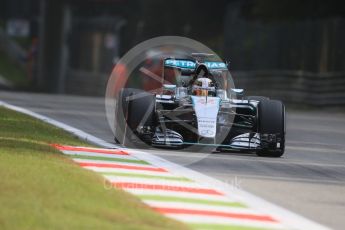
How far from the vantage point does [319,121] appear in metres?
25.9

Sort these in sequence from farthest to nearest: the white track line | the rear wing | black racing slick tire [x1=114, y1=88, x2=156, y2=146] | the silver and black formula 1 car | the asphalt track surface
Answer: the rear wing
black racing slick tire [x1=114, y1=88, x2=156, y2=146]
the silver and black formula 1 car
the asphalt track surface
the white track line

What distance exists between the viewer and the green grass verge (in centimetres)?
865

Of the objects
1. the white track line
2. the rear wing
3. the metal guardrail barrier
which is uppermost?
the rear wing

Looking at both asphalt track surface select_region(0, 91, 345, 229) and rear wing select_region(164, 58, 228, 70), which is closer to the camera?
asphalt track surface select_region(0, 91, 345, 229)

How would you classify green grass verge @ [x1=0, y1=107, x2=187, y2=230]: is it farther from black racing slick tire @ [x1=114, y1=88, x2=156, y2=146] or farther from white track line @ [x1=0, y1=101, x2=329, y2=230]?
black racing slick tire @ [x1=114, y1=88, x2=156, y2=146]

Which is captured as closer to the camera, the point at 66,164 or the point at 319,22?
the point at 66,164

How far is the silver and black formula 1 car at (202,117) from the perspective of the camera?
15.3 m

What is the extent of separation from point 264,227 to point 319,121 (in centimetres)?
1690

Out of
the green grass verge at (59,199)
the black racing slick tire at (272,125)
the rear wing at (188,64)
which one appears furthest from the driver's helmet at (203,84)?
the green grass verge at (59,199)

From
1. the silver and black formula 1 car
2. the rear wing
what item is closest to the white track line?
the silver and black formula 1 car

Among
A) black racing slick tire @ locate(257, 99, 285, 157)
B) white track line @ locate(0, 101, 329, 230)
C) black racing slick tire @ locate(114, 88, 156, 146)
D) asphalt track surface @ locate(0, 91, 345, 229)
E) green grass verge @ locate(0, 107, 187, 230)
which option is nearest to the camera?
green grass verge @ locate(0, 107, 187, 230)

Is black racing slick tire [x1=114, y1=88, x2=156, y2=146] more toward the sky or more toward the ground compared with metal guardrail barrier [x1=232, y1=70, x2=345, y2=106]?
more toward the sky

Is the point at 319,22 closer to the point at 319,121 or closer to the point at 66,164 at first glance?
the point at 319,121

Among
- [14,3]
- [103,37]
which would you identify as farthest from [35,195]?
[14,3]
